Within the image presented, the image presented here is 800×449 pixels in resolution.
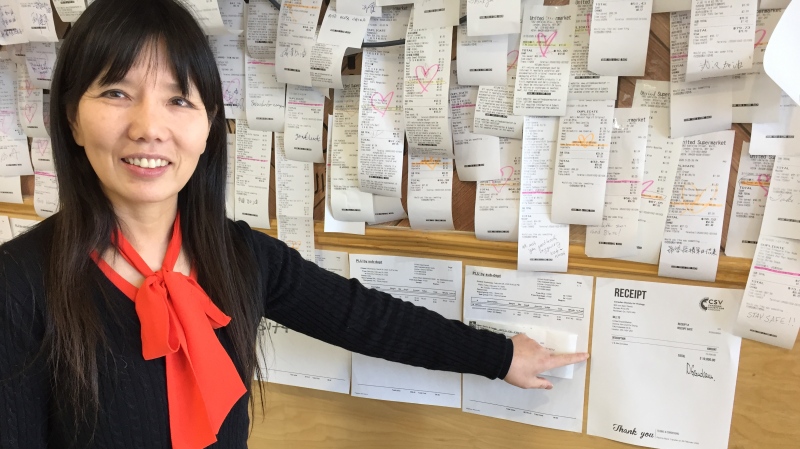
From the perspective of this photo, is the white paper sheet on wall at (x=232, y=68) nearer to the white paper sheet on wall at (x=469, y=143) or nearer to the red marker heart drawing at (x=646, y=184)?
the white paper sheet on wall at (x=469, y=143)

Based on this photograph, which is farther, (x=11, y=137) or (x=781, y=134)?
(x=11, y=137)

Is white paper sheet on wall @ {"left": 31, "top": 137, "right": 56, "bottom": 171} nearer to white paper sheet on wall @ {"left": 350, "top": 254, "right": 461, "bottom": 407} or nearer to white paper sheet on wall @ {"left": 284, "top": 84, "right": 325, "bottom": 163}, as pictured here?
white paper sheet on wall @ {"left": 284, "top": 84, "right": 325, "bottom": 163}

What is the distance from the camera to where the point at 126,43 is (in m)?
0.70

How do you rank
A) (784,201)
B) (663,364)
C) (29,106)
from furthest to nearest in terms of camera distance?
(29,106)
(663,364)
(784,201)

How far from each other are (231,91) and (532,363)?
702 mm

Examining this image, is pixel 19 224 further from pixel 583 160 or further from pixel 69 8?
pixel 583 160

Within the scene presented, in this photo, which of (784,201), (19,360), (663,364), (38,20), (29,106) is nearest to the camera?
(19,360)

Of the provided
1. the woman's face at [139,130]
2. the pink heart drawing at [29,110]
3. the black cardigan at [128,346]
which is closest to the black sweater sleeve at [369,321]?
the black cardigan at [128,346]

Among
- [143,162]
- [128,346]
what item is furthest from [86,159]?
[128,346]

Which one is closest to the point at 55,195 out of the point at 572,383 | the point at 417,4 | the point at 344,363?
the point at 344,363

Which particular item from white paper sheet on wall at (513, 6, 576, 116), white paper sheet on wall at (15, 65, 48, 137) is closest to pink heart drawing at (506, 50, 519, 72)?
white paper sheet on wall at (513, 6, 576, 116)

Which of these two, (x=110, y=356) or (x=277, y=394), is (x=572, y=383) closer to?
(x=277, y=394)

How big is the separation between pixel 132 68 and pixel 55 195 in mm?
701

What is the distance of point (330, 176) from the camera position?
3.37 ft
